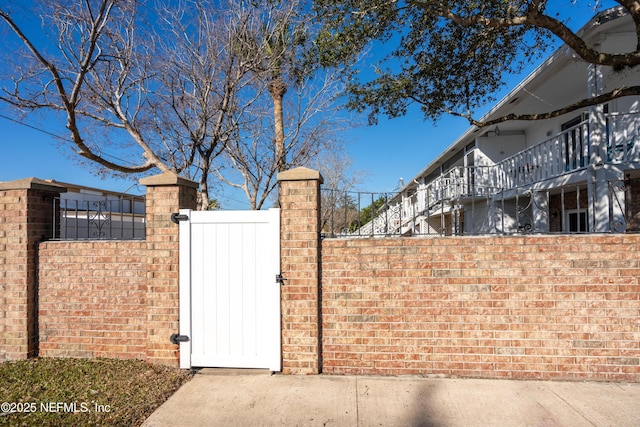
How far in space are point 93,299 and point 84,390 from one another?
1.17m

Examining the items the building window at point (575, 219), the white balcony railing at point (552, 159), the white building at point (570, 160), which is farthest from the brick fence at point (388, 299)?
the building window at point (575, 219)

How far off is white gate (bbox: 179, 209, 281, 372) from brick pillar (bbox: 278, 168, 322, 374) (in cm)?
18

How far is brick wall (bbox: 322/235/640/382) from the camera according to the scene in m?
3.74

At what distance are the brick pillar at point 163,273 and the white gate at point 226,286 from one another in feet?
0.35

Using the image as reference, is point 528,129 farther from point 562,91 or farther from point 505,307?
point 505,307

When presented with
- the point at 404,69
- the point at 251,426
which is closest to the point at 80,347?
the point at 251,426

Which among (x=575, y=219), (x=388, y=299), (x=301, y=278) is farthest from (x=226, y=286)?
(x=575, y=219)

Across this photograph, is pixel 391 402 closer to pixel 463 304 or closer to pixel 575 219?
pixel 463 304

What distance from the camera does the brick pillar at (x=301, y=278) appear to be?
394 centimetres

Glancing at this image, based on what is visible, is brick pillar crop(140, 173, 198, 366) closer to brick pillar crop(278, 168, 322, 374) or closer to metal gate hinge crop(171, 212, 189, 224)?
metal gate hinge crop(171, 212, 189, 224)

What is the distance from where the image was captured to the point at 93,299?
14.3ft

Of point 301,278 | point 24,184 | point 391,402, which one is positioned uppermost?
point 24,184

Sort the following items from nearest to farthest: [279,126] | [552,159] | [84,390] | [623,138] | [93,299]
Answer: [84,390] → [93,299] → [623,138] → [552,159] → [279,126]

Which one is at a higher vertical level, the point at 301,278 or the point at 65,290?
the point at 301,278
